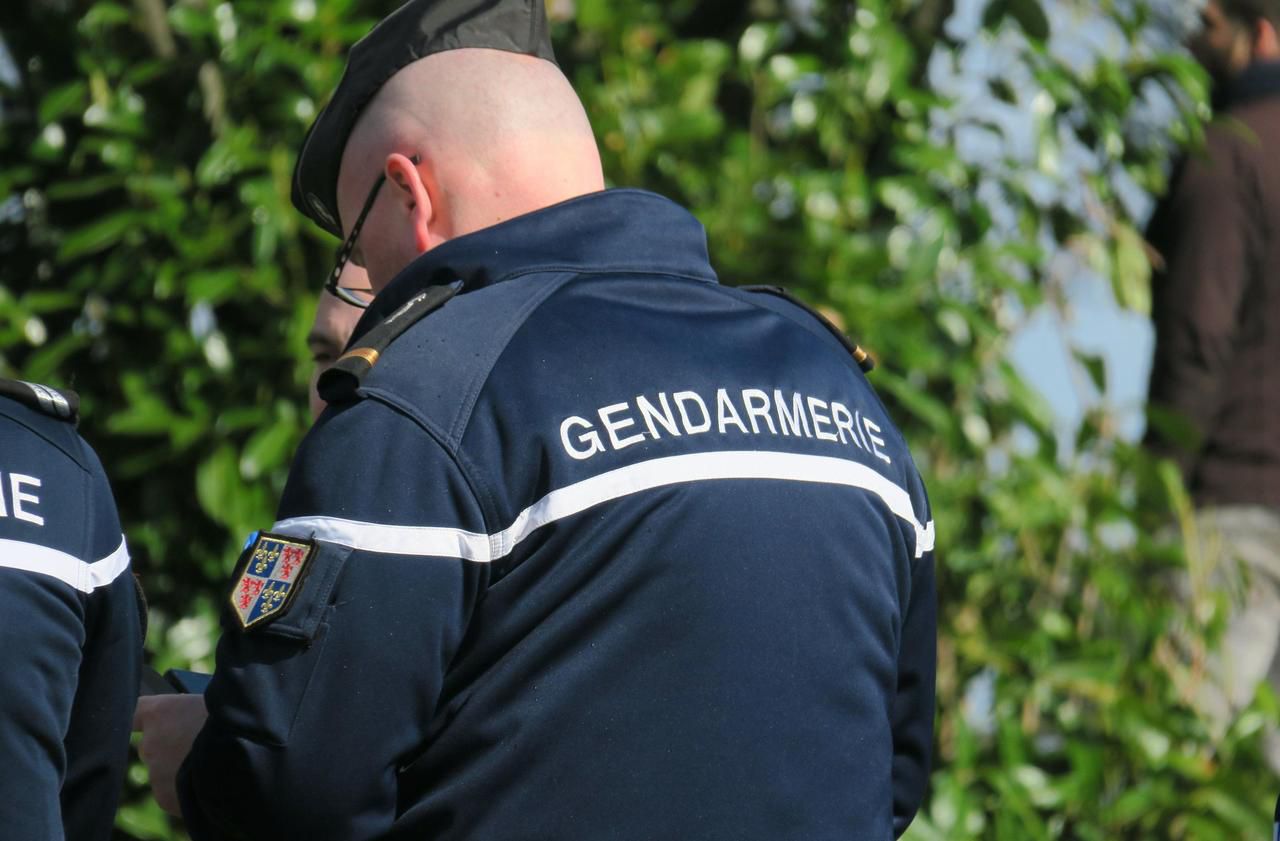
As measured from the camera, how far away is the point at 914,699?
6.39ft

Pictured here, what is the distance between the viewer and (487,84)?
5.87 ft

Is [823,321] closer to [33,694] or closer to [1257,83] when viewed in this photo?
[33,694]

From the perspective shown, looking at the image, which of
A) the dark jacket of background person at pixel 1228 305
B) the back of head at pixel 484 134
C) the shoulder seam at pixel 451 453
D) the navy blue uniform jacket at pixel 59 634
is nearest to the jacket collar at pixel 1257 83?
the dark jacket of background person at pixel 1228 305

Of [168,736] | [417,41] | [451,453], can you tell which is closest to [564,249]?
[451,453]

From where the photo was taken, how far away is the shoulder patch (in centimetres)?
148

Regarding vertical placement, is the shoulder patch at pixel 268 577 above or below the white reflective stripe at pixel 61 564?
above

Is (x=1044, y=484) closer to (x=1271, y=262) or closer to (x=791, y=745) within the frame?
(x=1271, y=262)

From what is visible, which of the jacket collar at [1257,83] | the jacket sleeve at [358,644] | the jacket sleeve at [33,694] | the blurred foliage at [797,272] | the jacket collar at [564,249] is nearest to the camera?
the jacket sleeve at [358,644]

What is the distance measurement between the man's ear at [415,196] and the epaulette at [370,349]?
16 cm

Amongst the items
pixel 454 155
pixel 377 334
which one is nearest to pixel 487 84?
pixel 454 155

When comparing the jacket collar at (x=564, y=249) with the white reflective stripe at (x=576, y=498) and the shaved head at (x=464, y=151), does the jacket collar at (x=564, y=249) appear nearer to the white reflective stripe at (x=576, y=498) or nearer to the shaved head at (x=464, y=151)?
the shaved head at (x=464, y=151)

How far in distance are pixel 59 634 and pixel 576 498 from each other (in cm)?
71

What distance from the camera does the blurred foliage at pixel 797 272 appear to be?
2963mm

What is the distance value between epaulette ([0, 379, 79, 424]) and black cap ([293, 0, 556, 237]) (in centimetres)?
38
